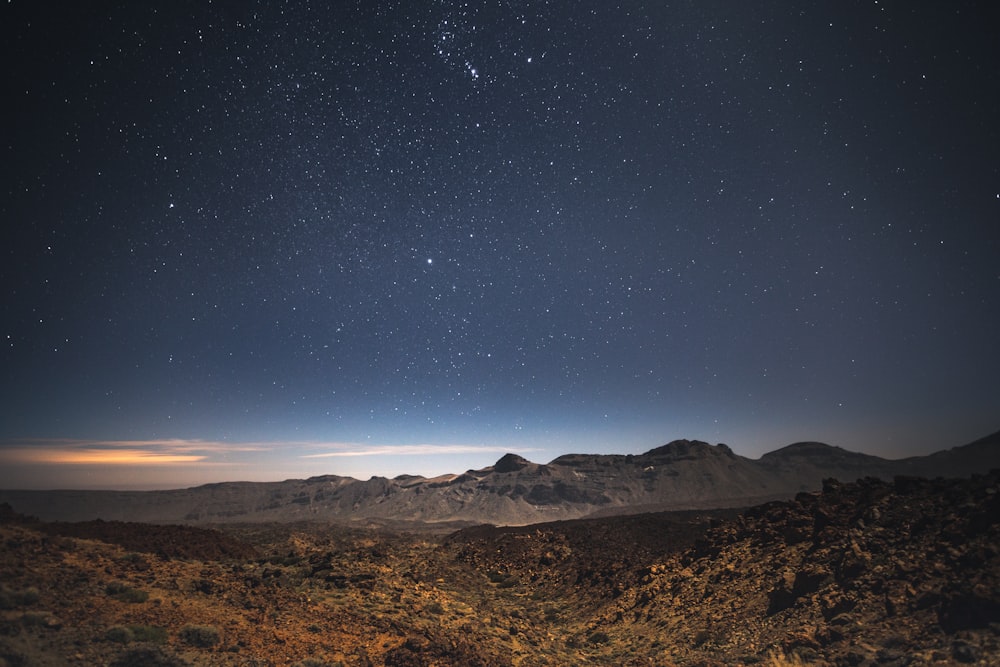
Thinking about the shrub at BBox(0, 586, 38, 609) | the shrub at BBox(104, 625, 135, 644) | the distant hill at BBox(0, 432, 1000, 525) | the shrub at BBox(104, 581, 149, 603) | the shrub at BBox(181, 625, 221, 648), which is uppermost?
the shrub at BBox(0, 586, 38, 609)

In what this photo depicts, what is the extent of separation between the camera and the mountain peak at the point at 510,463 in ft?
503

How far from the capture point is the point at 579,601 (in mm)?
23078

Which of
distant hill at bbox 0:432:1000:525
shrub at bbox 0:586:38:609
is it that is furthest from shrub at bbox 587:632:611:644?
distant hill at bbox 0:432:1000:525

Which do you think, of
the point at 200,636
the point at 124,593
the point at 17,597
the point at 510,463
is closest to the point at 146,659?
the point at 200,636

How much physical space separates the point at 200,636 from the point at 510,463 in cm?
14940

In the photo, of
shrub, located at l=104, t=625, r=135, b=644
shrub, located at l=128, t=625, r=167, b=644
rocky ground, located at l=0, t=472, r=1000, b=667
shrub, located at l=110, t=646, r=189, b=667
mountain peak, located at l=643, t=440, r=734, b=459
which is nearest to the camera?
shrub, located at l=110, t=646, r=189, b=667

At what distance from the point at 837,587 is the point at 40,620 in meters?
22.5

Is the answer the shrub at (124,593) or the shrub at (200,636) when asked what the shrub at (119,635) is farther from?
the shrub at (124,593)

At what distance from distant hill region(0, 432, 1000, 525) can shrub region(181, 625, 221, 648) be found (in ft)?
367

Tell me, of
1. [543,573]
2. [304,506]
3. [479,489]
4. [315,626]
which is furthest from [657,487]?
[315,626]

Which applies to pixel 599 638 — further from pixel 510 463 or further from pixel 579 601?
pixel 510 463

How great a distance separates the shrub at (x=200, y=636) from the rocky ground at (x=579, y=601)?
45 mm

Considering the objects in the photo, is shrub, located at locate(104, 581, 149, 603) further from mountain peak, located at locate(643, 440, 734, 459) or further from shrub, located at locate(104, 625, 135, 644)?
mountain peak, located at locate(643, 440, 734, 459)

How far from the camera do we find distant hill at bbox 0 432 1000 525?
115 metres
